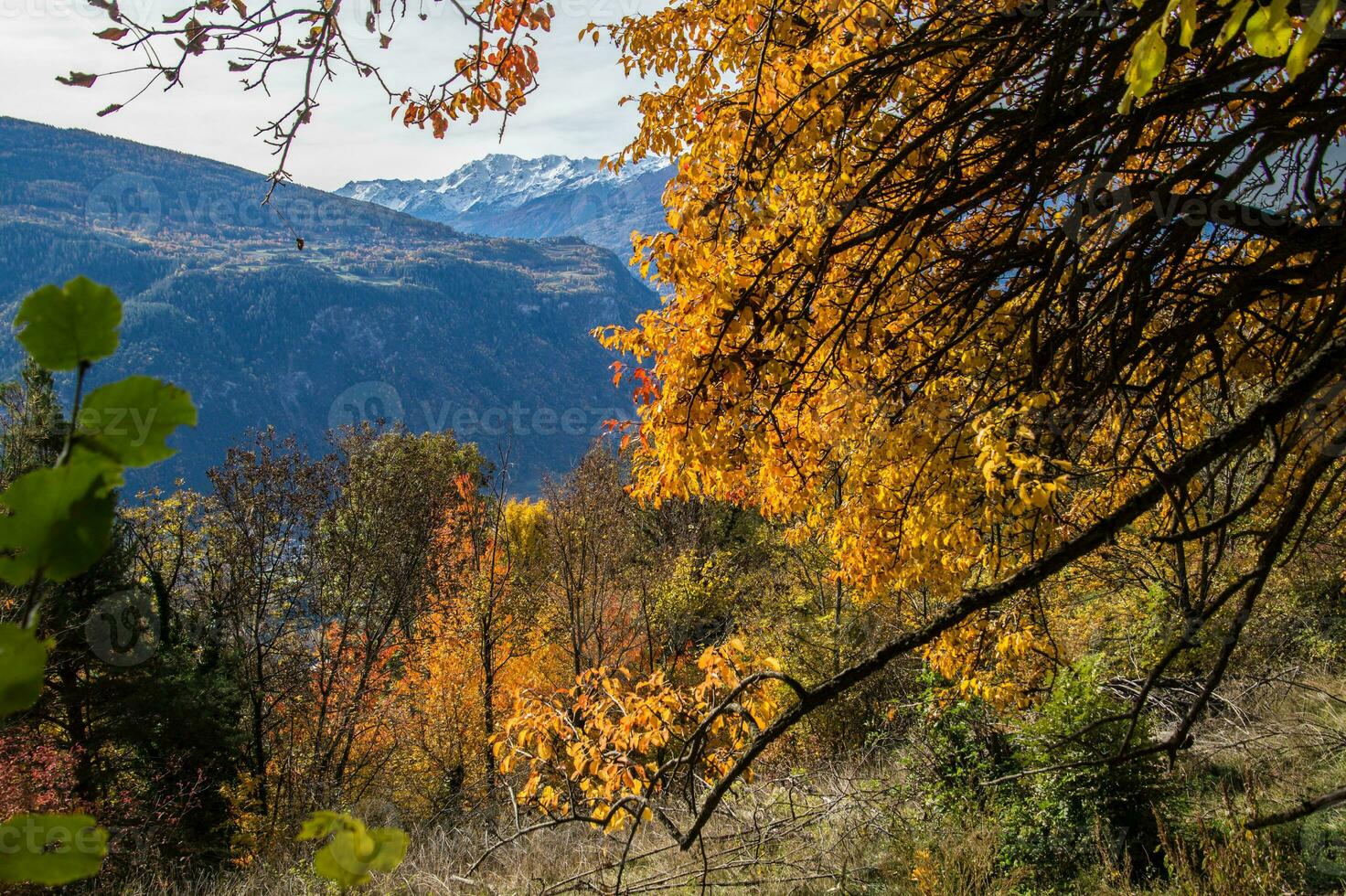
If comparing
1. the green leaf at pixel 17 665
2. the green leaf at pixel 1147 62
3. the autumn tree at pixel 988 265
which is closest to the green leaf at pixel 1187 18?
the green leaf at pixel 1147 62

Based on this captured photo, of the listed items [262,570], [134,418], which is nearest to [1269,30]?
[134,418]

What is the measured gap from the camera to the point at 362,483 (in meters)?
19.9

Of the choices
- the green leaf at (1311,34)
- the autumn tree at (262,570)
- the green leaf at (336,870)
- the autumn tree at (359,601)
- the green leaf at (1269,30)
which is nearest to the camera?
the green leaf at (336,870)

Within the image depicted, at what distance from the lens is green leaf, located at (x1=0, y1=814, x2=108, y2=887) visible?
41 cm

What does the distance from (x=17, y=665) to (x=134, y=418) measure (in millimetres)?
131

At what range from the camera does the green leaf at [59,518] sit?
1.21 ft

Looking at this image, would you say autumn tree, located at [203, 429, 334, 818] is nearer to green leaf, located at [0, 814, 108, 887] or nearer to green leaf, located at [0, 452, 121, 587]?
green leaf, located at [0, 814, 108, 887]

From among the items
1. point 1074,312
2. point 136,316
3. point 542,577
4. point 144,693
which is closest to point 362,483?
point 144,693

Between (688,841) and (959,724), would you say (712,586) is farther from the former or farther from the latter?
(688,841)

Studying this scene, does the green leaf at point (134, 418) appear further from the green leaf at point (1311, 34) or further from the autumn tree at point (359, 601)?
the autumn tree at point (359, 601)

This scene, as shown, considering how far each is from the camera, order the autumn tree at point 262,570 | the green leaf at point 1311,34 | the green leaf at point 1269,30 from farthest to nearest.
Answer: the autumn tree at point 262,570
the green leaf at point 1269,30
the green leaf at point 1311,34

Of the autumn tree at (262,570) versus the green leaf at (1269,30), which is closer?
the green leaf at (1269,30)

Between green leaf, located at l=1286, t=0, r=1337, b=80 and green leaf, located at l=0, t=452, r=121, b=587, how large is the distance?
3.63ft

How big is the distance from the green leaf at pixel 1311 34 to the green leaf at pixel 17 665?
3.85 feet
